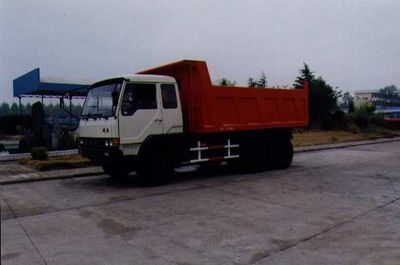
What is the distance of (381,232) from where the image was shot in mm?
6156

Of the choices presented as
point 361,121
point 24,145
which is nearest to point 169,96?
point 24,145

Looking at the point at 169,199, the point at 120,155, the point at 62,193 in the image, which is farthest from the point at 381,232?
the point at 62,193

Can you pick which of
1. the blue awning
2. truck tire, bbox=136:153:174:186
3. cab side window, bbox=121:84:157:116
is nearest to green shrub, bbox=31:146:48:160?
the blue awning

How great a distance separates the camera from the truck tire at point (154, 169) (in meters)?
9.84

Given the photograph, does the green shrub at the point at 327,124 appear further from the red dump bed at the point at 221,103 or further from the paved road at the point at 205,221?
the paved road at the point at 205,221

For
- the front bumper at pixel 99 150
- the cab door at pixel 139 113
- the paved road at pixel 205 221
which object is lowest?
the paved road at pixel 205 221

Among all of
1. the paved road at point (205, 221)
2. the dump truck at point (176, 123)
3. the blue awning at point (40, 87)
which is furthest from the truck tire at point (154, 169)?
the blue awning at point (40, 87)

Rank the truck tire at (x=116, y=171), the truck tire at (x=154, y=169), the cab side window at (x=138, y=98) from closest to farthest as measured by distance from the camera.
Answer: the cab side window at (x=138, y=98), the truck tire at (x=154, y=169), the truck tire at (x=116, y=171)

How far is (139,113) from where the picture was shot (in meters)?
9.72

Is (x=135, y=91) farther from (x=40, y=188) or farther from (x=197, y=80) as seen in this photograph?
(x=40, y=188)

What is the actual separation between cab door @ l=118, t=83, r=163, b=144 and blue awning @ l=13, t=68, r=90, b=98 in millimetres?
6712

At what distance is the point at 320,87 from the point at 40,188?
29.8m

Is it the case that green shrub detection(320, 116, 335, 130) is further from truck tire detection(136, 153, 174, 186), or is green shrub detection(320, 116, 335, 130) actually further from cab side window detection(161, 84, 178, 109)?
truck tire detection(136, 153, 174, 186)

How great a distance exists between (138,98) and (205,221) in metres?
4.09
